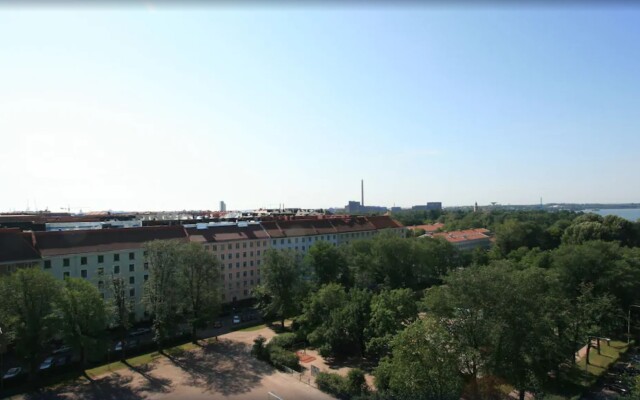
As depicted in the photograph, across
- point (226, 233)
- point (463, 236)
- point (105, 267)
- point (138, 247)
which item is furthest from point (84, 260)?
point (463, 236)

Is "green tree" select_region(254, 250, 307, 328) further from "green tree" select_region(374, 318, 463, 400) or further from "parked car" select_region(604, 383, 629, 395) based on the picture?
"parked car" select_region(604, 383, 629, 395)

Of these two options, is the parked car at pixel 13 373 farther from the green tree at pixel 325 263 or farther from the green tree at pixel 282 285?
the green tree at pixel 325 263

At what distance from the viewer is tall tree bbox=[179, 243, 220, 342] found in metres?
38.0

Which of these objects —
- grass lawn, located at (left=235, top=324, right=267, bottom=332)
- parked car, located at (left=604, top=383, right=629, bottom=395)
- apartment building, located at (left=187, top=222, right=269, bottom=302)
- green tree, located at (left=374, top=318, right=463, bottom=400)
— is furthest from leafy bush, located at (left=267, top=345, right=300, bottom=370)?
parked car, located at (left=604, top=383, right=629, bottom=395)

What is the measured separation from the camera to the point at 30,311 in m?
27.8

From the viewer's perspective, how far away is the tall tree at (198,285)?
38.0 metres

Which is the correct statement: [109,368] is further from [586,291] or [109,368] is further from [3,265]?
[586,291]

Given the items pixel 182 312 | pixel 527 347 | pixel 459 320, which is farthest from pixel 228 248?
pixel 527 347

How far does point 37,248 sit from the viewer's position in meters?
38.9

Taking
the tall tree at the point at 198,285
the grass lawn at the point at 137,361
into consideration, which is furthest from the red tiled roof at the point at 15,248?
the tall tree at the point at 198,285

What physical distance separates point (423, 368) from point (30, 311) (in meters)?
27.9

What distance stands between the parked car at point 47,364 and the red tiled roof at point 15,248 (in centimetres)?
1052

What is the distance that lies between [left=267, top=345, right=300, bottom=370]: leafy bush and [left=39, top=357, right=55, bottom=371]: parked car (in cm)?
1801

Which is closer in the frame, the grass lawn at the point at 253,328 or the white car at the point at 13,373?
the white car at the point at 13,373
